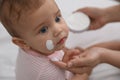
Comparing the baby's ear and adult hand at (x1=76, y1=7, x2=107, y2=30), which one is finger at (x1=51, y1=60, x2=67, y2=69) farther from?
adult hand at (x1=76, y1=7, x2=107, y2=30)

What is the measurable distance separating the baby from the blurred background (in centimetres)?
20

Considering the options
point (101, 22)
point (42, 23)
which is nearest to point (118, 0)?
point (101, 22)

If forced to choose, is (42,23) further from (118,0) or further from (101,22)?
(118,0)

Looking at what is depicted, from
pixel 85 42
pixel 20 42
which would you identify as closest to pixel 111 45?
pixel 85 42

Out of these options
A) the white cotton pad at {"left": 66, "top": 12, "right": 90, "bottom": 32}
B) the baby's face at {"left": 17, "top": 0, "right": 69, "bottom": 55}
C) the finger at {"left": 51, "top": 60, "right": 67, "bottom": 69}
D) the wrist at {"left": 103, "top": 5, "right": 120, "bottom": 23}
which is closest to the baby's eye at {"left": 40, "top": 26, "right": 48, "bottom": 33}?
the baby's face at {"left": 17, "top": 0, "right": 69, "bottom": 55}

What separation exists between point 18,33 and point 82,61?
207mm

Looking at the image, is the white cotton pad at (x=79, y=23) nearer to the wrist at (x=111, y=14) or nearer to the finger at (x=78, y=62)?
the wrist at (x=111, y=14)

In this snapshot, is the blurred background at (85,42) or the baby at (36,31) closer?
the baby at (36,31)

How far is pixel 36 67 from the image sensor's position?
824 mm

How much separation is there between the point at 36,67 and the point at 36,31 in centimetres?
13

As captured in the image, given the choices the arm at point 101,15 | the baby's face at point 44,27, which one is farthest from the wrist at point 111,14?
the baby's face at point 44,27

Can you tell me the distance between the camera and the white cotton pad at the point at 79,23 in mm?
1023

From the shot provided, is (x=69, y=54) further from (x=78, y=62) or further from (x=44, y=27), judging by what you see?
(x=44, y=27)

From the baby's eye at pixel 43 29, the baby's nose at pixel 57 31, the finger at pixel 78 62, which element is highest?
the baby's eye at pixel 43 29
